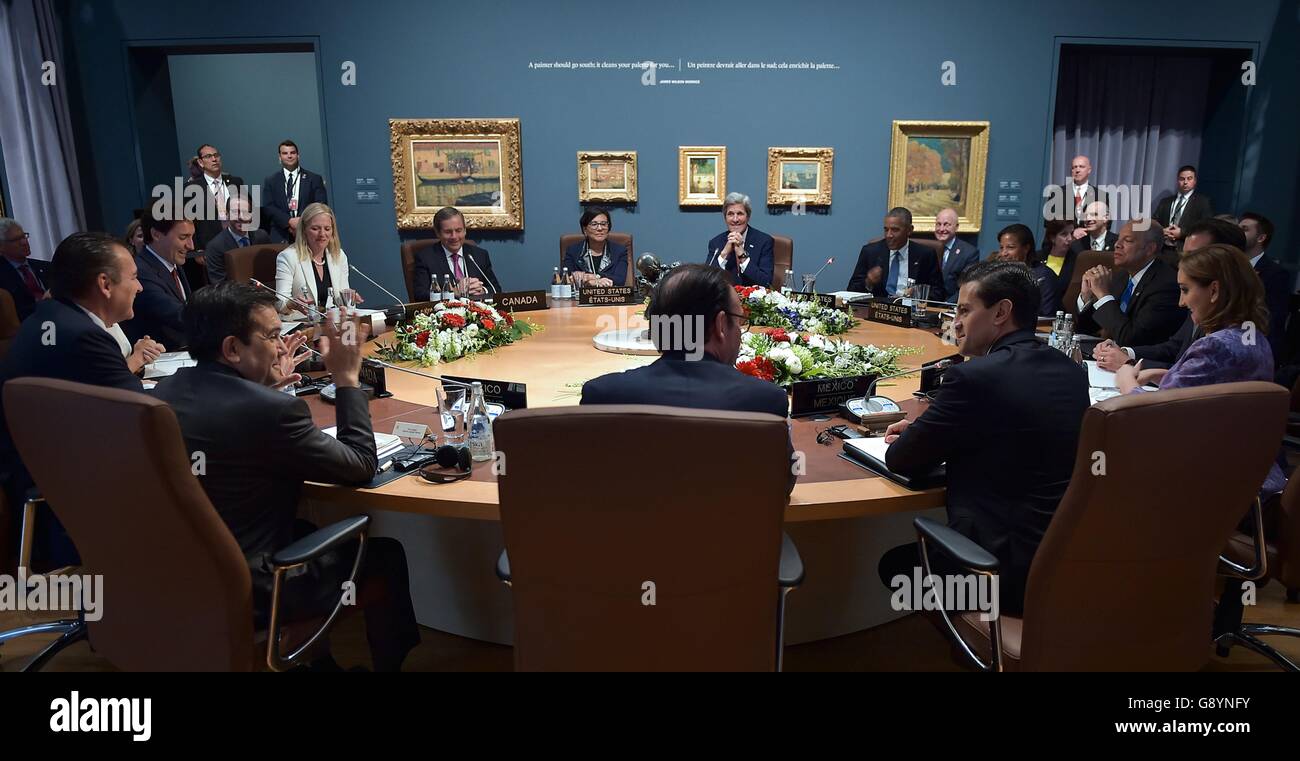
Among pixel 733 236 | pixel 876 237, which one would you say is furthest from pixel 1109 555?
pixel 876 237

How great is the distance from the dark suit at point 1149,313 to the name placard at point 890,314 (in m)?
0.90

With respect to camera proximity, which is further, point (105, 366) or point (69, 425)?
point (105, 366)

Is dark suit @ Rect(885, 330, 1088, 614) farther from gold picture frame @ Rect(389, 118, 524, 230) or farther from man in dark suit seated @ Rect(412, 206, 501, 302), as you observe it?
gold picture frame @ Rect(389, 118, 524, 230)

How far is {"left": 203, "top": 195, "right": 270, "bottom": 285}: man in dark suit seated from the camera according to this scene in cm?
514

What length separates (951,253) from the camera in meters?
5.97

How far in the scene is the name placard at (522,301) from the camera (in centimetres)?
462

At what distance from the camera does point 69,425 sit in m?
1.62

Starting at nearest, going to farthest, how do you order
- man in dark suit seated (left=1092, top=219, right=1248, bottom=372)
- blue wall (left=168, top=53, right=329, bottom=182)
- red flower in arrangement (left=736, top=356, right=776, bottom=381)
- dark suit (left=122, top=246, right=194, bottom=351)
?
red flower in arrangement (left=736, top=356, right=776, bottom=381) < man in dark suit seated (left=1092, top=219, right=1248, bottom=372) < dark suit (left=122, top=246, right=194, bottom=351) < blue wall (left=168, top=53, right=329, bottom=182)

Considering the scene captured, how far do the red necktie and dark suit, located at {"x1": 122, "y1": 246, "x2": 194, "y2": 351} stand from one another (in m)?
2.02

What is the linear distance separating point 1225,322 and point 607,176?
491cm

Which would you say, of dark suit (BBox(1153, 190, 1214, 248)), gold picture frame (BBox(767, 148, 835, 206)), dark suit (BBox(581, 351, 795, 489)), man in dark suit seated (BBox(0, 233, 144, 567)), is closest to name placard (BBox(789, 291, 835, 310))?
dark suit (BBox(581, 351, 795, 489))

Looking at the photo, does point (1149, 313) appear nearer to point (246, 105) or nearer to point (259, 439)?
point (259, 439)
